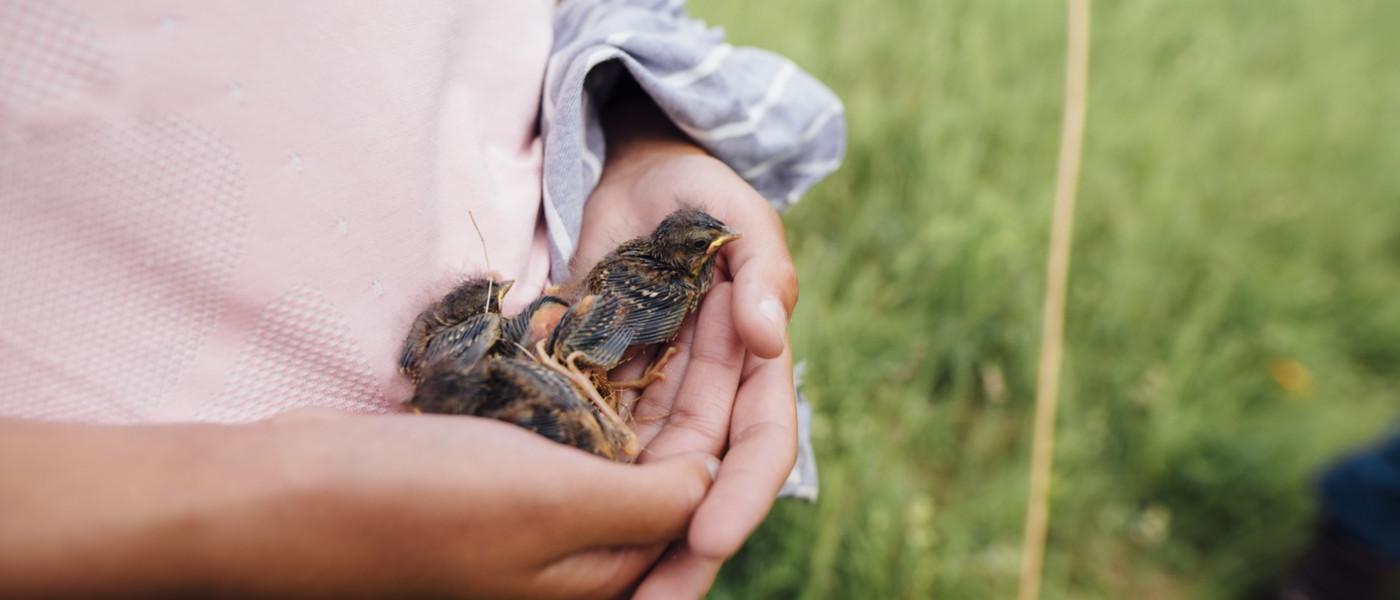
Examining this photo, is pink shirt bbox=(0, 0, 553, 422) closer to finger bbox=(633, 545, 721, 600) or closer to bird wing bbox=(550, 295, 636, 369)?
bird wing bbox=(550, 295, 636, 369)

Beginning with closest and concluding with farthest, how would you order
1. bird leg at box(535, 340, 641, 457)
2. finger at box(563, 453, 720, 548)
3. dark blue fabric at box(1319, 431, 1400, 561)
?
finger at box(563, 453, 720, 548) < bird leg at box(535, 340, 641, 457) < dark blue fabric at box(1319, 431, 1400, 561)

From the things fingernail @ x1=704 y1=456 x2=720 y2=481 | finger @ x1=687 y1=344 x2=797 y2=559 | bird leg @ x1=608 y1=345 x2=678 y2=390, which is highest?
finger @ x1=687 y1=344 x2=797 y2=559

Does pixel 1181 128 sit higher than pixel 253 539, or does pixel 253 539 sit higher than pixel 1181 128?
pixel 253 539

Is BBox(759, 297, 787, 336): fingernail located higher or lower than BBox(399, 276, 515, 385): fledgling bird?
higher

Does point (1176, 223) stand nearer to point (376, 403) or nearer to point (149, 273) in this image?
point (376, 403)

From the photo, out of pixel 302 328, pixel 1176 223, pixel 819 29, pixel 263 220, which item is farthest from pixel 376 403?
pixel 1176 223

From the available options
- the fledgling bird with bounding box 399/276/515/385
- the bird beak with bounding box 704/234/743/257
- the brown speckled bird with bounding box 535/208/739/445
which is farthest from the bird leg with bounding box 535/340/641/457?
the bird beak with bounding box 704/234/743/257
